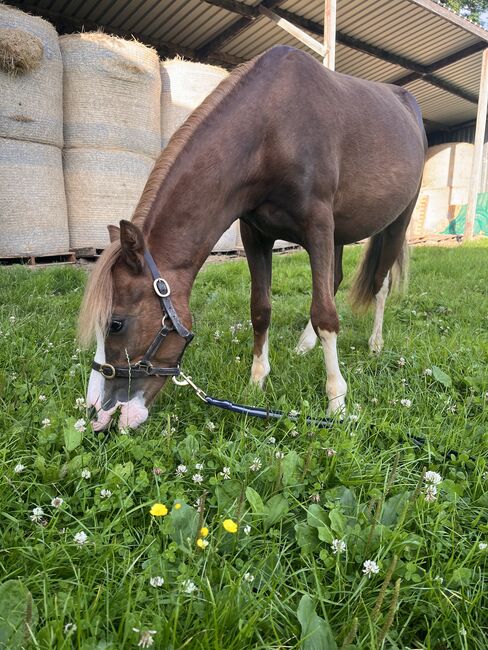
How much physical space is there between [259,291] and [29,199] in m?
4.44

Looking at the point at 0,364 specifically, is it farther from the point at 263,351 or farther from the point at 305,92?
the point at 305,92

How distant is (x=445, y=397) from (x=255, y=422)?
93 centimetres

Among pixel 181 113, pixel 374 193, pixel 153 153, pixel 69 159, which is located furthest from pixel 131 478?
pixel 181 113

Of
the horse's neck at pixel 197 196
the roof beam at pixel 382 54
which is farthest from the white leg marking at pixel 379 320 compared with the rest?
the roof beam at pixel 382 54

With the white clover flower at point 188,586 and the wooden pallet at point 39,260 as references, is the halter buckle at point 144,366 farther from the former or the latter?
the wooden pallet at point 39,260

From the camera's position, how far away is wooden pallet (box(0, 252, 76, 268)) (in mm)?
5987

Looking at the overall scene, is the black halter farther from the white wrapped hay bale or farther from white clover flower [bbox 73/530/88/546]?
the white wrapped hay bale

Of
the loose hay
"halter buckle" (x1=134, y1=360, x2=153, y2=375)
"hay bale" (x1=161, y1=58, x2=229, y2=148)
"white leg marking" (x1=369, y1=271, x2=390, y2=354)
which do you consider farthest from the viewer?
"hay bale" (x1=161, y1=58, x2=229, y2=148)

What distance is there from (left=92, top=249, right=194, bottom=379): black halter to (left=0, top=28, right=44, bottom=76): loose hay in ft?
16.7

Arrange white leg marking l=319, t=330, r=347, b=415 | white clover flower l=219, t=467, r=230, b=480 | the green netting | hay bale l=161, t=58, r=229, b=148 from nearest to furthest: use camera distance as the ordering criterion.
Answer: white clover flower l=219, t=467, r=230, b=480 → white leg marking l=319, t=330, r=347, b=415 → hay bale l=161, t=58, r=229, b=148 → the green netting

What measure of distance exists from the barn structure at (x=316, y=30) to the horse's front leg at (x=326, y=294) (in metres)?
5.53

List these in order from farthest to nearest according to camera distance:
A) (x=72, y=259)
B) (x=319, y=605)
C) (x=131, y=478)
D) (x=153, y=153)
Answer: (x=153, y=153), (x=72, y=259), (x=131, y=478), (x=319, y=605)

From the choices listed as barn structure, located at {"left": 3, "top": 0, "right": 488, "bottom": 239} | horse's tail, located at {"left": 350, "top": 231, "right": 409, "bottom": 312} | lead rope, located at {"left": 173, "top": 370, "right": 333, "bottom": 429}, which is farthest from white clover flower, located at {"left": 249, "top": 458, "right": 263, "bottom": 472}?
barn structure, located at {"left": 3, "top": 0, "right": 488, "bottom": 239}

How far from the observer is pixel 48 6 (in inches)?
328
